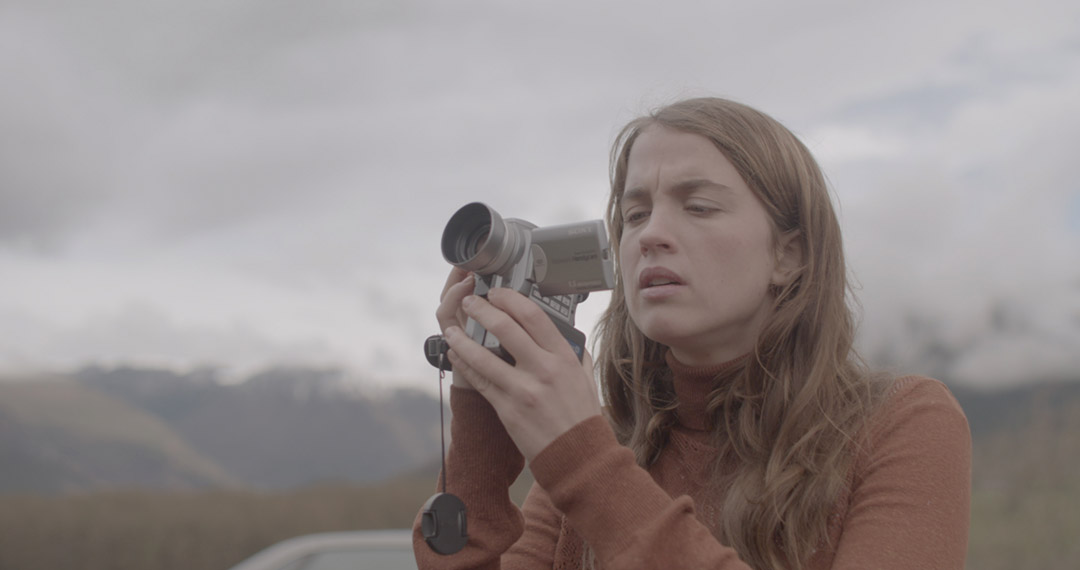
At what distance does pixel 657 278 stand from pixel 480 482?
549 millimetres

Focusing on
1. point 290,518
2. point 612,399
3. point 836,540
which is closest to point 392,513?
point 290,518

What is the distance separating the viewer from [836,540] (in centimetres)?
146

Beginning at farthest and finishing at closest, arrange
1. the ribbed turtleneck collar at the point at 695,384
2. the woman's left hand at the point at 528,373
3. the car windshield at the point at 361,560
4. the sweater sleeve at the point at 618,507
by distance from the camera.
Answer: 1. the car windshield at the point at 361,560
2. the ribbed turtleneck collar at the point at 695,384
3. the woman's left hand at the point at 528,373
4. the sweater sleeve at the point at 618,507

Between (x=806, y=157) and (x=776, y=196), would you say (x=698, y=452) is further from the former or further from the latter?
(x=806, y=157)

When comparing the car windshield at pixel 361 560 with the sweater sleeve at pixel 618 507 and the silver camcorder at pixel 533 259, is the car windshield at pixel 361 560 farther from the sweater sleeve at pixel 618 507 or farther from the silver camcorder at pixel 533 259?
the sweater sleeve at pixel 618 507

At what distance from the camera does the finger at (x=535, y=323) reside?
1426 mm

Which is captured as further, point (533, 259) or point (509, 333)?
point (533, 259)

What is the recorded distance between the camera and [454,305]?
65.7 inches

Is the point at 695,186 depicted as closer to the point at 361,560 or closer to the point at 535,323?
the point at 535,323

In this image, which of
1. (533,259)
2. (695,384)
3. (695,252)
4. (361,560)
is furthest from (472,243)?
(361,560)

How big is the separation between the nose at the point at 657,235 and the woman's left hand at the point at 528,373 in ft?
0.85

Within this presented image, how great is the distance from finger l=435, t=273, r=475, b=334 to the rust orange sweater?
167 mm

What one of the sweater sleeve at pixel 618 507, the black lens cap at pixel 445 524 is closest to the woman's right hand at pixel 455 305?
the black lens cap at pixel 445 524

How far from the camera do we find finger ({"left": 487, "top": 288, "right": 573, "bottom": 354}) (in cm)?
143
